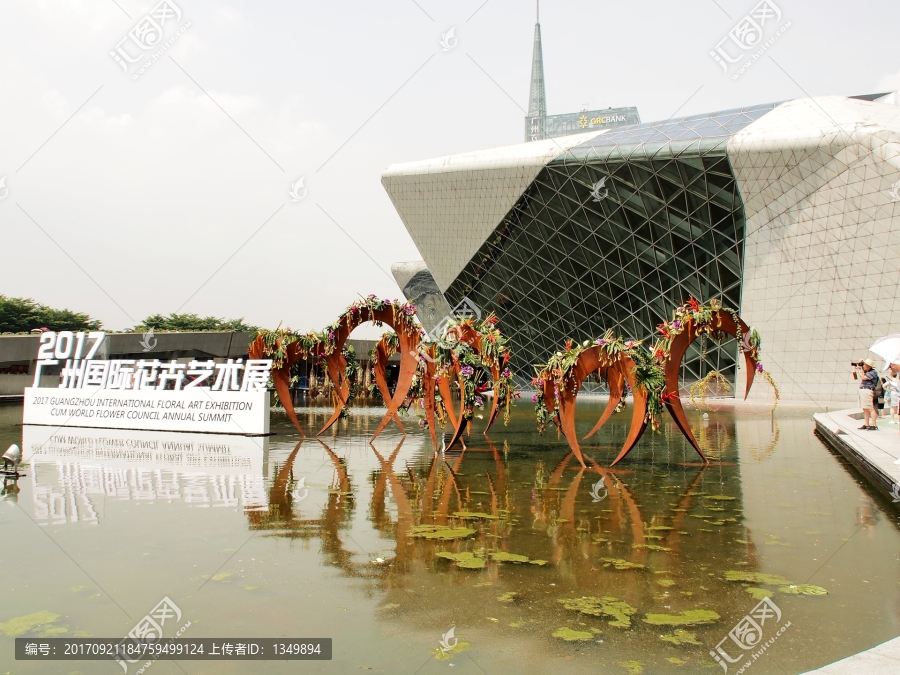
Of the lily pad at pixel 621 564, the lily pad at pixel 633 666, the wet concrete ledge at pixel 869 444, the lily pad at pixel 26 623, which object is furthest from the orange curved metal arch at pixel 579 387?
the lily pad at pixel 26 623

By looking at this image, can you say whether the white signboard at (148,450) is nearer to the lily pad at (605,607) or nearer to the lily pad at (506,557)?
the lily pad at (506,557)

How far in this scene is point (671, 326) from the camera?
13141mm

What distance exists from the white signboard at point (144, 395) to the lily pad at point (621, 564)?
12073 millimetres

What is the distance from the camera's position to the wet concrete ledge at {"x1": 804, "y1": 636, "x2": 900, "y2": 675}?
358cm

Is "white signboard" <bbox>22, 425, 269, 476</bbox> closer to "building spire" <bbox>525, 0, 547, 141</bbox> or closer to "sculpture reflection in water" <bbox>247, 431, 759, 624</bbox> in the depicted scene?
"sculpture reflection in water" <bbox>247, 431, 759, 624</bbox>

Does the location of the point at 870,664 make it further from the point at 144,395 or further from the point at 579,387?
the point at 144,395

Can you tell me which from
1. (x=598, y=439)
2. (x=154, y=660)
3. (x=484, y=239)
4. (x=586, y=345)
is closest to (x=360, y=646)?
(x=154, y=660)

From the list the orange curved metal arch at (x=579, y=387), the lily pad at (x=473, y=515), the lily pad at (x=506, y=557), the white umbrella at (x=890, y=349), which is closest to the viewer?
the lily pad at (x=506, y=557)

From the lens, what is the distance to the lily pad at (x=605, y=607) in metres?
4.84

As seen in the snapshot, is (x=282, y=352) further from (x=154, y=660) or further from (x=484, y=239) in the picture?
(x=484, y=239)

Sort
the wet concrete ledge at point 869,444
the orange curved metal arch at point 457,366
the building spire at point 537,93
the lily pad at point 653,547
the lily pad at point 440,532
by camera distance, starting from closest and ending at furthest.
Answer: the lily pad at point 653,547
the lily pad at point 440,532
the wet concrete ledge at point 869,444
the orange curved metal arch at point 457,366
the building spire at point 537,93

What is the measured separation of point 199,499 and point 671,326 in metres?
8.80

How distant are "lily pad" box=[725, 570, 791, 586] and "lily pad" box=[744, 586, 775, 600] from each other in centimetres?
16

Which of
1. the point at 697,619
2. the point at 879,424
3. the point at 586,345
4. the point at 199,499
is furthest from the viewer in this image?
the point at 879,424
